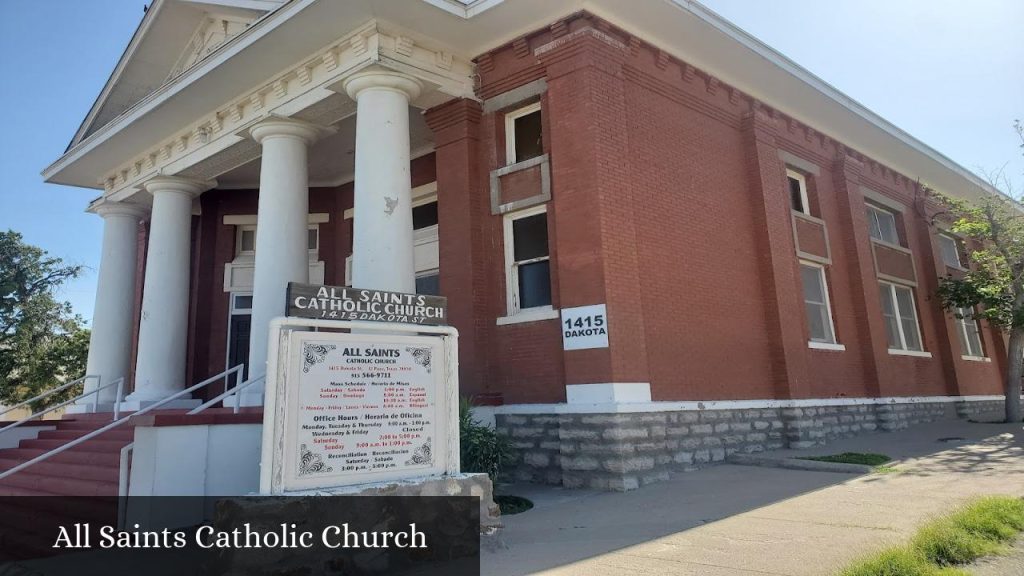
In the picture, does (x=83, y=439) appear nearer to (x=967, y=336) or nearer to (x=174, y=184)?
(x=174, y=184)

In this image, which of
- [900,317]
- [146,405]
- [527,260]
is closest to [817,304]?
[900,317]

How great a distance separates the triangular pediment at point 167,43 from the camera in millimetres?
13727

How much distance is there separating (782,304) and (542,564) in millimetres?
9867

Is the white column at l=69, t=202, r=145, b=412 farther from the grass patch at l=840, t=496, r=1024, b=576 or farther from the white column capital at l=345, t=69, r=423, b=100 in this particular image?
the grass patch at l=840, t=496, r=1024, b=576

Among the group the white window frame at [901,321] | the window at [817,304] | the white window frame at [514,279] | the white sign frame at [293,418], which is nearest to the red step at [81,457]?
the white sign frame at [293,418]

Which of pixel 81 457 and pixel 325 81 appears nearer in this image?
pixel 81 457

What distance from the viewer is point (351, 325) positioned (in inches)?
223

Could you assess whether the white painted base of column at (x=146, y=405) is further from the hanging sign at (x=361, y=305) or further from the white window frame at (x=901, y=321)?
the white window frame at (x=901, y=321)

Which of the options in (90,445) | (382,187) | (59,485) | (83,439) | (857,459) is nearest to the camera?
(83,439)

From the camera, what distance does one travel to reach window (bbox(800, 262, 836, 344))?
15266mm

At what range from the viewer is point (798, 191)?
16.5 meters

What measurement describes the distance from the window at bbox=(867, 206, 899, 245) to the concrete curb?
11457 millimetres

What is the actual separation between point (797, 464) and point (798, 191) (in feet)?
28.7

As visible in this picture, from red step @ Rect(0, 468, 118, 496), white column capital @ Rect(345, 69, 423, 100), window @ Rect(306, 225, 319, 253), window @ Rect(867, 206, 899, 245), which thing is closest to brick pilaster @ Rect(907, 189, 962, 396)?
window @ Rect(867, 206, 899, 245)
